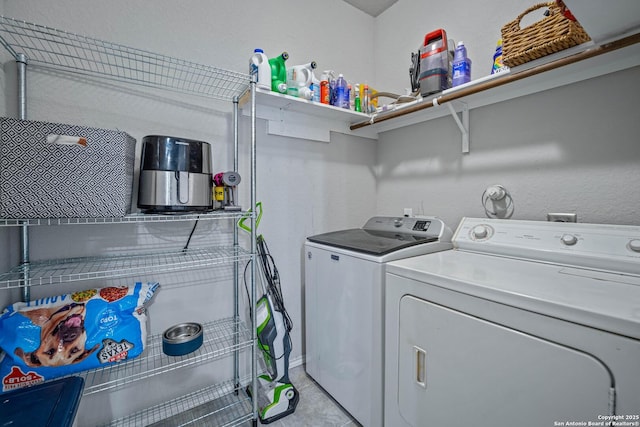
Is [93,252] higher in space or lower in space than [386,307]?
higher

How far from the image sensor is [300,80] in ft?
5.84

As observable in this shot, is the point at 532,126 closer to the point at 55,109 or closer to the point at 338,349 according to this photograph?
the point at 338,349

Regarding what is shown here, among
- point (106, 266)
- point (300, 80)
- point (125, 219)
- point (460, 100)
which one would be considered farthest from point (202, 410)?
point (460, 100)

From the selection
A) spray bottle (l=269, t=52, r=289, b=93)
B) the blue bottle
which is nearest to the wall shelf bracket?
the blue bottle

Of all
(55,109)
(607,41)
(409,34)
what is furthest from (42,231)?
(409,34)

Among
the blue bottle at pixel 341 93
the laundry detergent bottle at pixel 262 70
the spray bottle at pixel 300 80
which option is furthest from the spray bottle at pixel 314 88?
the laundry detergent bottle at pixel 262 70

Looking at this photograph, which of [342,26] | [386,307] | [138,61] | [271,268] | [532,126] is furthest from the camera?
[342,26]

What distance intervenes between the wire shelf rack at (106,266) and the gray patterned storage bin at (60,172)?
262 mm

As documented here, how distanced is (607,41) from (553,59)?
16cm

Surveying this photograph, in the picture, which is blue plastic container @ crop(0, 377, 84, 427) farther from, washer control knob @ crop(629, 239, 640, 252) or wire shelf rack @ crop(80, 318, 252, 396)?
washer control knob @ crop(629, 239, 640, 252)

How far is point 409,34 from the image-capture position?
7.01 ft

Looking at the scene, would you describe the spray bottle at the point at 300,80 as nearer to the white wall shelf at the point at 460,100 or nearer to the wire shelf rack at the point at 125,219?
the white wall shelf at the point at 460,100

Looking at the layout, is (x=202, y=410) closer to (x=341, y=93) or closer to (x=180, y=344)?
(x=180, y=344)

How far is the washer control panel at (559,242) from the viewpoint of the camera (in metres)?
1.06
